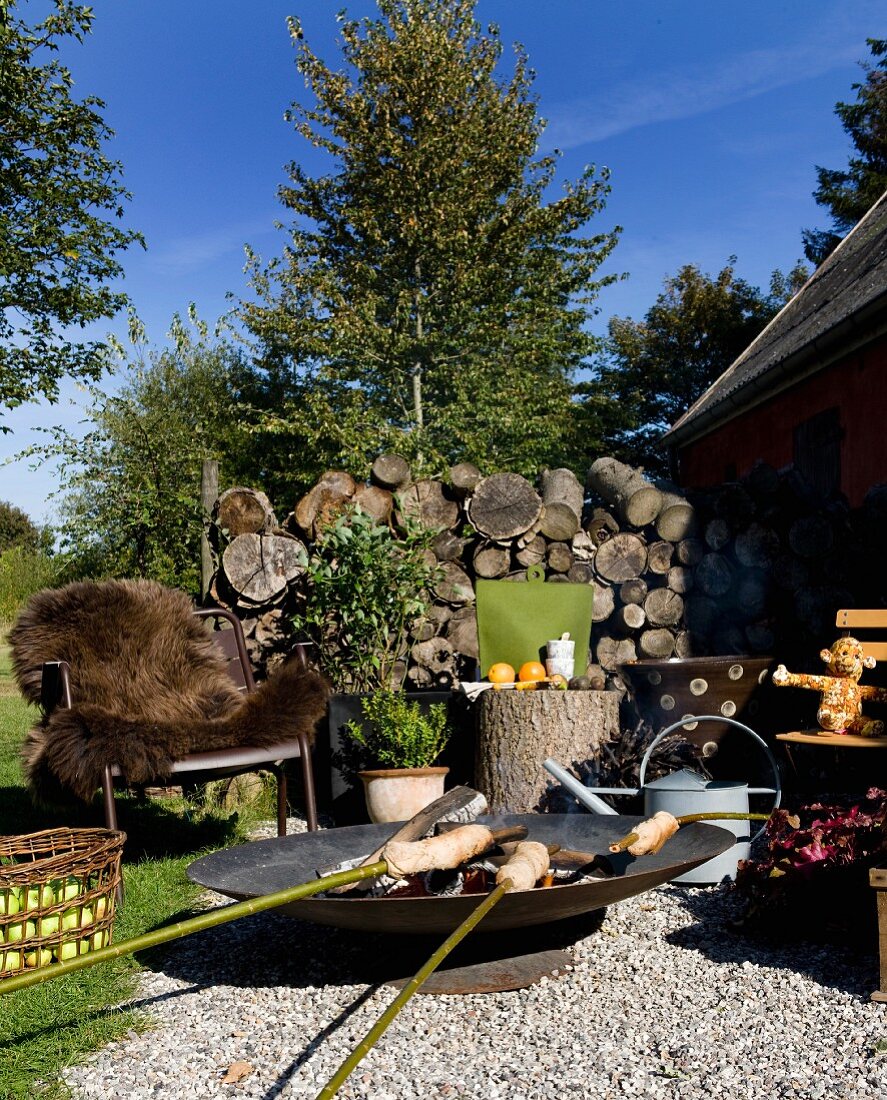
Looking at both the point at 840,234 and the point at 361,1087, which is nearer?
the point at 361,1087

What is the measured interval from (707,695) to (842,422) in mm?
3893

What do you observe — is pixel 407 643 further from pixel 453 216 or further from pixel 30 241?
pixel 453 216

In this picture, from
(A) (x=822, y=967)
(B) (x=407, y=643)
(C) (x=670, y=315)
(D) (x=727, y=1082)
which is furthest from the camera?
(C) (x=670, y=315)

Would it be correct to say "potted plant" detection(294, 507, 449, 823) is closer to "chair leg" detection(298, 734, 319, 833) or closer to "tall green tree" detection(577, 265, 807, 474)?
"chair leg" detection(298, 734, 319, 833)

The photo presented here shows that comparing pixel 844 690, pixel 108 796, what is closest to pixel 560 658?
pixel 844 690

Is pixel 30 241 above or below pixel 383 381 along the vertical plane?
above

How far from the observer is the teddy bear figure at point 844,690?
3.71 meters

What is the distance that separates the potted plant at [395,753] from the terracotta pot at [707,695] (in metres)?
0.89

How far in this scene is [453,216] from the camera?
14.2 metres

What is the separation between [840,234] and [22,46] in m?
13.6

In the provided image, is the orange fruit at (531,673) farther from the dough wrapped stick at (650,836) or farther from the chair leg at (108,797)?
the dough wrapped stick at (650,836)

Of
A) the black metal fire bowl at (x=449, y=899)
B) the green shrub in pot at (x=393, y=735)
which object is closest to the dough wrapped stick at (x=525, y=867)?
the black metal fire bowl at (x=449, y=899)

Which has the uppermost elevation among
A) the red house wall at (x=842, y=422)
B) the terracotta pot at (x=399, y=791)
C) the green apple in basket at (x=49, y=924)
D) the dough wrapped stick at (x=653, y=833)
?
the red house wall at (x=842, y=422)

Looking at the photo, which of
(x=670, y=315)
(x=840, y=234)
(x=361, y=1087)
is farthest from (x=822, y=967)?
(x=670, y=315)
